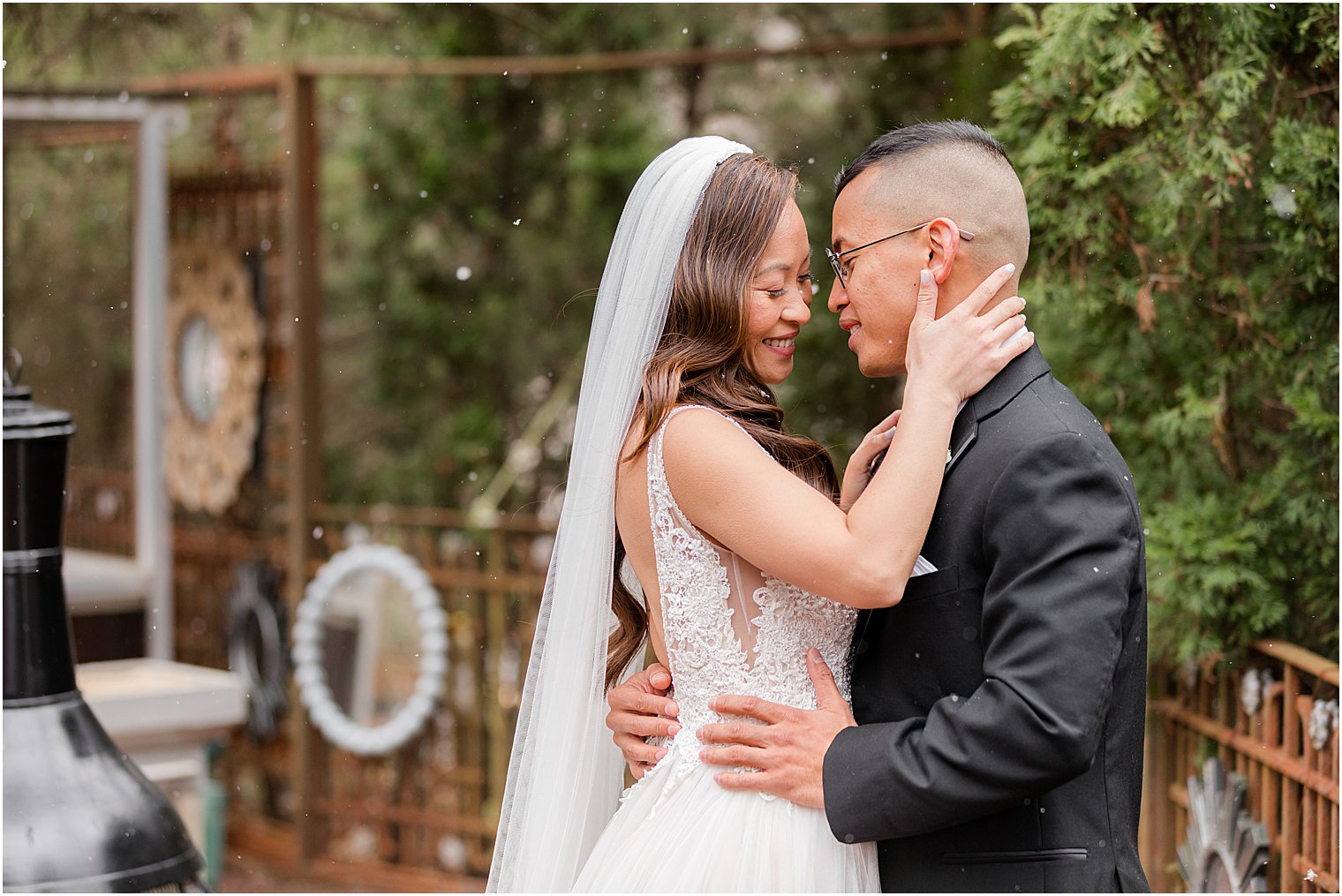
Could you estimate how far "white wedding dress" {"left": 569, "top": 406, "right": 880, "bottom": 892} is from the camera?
239cm

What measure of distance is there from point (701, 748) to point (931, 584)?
0.58 meters

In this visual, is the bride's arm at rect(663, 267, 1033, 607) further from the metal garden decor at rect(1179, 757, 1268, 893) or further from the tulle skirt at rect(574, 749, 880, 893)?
the metal garden decor at rect(1179, 757, 1268, 893)

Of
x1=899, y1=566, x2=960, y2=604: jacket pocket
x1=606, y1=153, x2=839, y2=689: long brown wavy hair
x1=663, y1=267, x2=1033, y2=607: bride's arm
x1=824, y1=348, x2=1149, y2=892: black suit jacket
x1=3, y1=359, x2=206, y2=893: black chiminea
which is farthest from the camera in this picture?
x1=3, y1=359, x2=206, y2=893: black chiminea

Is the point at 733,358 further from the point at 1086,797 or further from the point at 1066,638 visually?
the point at 1086,797

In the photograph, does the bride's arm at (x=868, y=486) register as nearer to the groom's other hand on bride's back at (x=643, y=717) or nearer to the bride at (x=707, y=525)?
the bride at (x=707, y=525)

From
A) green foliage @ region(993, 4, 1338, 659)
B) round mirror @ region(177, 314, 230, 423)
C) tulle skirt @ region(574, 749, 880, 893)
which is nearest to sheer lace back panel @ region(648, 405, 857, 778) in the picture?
tulle skirt @ region(574, 749, 880, 893)

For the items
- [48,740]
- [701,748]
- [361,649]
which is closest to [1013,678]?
[701,748]

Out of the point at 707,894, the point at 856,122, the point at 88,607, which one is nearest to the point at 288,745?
the point at 88,607

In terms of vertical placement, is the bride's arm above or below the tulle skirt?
above

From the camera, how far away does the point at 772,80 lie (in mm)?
8445

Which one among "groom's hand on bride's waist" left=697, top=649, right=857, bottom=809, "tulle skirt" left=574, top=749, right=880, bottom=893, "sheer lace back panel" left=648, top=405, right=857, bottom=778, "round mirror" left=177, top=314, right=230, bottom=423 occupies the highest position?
"round mirror" left=177, top=314, right=230, bottom=423

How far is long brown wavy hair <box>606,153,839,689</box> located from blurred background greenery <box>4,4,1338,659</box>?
1472mm

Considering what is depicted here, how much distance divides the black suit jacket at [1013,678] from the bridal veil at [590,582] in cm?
61

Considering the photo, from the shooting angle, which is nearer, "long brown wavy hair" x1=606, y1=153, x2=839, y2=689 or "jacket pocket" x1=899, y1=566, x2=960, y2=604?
"jacket pocket" x1=899, y1=566, x2=960, y2=604
